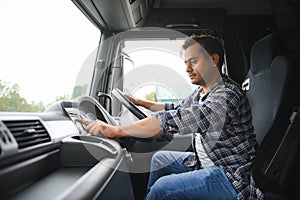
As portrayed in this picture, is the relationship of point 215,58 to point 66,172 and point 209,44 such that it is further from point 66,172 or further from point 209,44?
point 66,172

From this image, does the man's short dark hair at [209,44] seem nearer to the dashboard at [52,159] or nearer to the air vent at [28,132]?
the dashboard at [52,159]

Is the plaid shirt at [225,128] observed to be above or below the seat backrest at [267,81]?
below

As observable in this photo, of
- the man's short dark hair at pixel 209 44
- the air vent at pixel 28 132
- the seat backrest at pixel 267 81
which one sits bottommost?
the air vent at pixel 28 132

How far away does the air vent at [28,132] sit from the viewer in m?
0.64

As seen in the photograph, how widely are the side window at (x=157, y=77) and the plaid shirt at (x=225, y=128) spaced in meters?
0.68

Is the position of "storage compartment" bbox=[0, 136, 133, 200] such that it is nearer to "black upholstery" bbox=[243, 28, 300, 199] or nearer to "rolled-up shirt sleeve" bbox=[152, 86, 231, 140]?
"rolled-up shirt sleeve" bbox=[152, 86, 231, 140]

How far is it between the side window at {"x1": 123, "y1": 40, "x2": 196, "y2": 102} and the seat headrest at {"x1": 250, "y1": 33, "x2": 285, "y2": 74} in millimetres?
517

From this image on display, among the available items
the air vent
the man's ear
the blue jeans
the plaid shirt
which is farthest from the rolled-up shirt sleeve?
the air vent

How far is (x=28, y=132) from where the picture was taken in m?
0.69

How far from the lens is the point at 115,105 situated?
1.99 meters

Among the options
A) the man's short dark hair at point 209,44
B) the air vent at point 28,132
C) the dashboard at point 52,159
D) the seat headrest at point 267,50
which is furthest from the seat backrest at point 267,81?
the air vent at point 28,132

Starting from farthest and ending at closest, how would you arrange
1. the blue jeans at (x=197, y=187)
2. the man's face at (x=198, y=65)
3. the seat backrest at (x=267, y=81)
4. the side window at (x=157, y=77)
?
1. the side window at (x=157, y=77)
2. the man's face at (x=198, y=65)
3. the seat backrest at (x=267, y=81)
4. the blue jeans at (x=197, y=187)

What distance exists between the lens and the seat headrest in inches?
51.9

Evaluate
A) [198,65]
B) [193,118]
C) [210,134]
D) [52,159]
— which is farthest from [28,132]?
[198,65]
